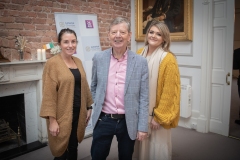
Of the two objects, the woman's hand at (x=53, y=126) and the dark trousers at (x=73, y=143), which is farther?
the dark trousers at (x=73, y=143)

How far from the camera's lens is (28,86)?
2.99m

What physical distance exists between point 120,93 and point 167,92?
431 millimetres

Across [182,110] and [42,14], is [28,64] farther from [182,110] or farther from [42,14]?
[182,110]

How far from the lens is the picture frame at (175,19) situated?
11.4 feet

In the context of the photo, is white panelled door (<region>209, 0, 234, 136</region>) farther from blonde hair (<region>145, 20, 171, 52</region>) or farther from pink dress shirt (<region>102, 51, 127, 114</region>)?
pink dress shirt (<region>102, 51, 127, 114</region>)

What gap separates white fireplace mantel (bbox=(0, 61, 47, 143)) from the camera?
8.73 ft

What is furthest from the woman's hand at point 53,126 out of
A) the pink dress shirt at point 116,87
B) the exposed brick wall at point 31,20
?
the exposed brick wall at point 31,20

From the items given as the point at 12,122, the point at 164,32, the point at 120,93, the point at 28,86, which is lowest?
the point at 12,122

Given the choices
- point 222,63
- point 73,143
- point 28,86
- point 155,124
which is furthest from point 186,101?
point 28,86

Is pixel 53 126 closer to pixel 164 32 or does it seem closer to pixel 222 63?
pixel 164 32

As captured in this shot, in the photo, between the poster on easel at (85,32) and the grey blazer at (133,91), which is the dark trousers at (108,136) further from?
the poster on easel at (85,32)

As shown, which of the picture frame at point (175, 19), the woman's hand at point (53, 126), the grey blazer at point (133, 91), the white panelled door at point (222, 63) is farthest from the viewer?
the picture frame at point (175, 19)

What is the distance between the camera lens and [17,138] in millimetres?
2971

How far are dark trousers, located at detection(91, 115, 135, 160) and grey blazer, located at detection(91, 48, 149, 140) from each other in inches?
2.4
